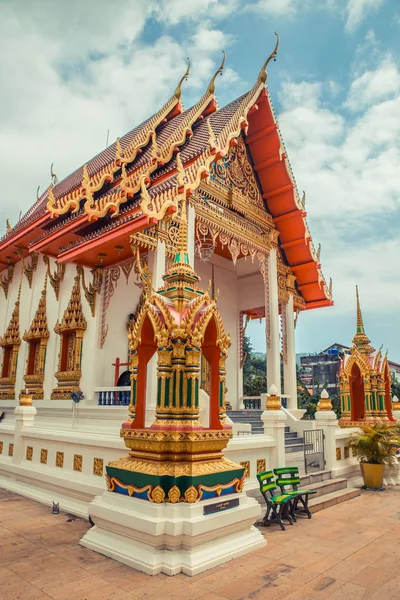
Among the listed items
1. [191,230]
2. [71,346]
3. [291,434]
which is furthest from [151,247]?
[291,434]

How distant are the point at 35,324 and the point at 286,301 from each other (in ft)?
20.9

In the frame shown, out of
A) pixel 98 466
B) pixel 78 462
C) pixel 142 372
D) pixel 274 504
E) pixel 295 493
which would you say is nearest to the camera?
pixel 142 372

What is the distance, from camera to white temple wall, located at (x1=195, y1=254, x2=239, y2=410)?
40.3 feet

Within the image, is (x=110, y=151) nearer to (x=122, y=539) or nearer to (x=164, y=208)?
(x=164, y=208)

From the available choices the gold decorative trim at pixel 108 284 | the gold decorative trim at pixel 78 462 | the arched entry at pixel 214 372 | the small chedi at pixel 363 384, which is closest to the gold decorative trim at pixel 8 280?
the gold decorative trim at pixel 108 284

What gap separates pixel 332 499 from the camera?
239 inches

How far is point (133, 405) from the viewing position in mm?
4340

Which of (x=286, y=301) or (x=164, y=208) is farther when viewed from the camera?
(x=286, y=301)

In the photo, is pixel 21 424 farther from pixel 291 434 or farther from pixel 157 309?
pixel 291 434

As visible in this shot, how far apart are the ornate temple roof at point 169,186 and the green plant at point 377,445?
498 centimetres

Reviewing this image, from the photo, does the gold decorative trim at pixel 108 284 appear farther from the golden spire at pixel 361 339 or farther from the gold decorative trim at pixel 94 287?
the golden spire at pixel 361 339

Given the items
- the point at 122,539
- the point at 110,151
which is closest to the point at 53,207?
the point at 110,151

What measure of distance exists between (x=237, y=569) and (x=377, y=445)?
4.57 m

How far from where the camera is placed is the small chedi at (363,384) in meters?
9.32
